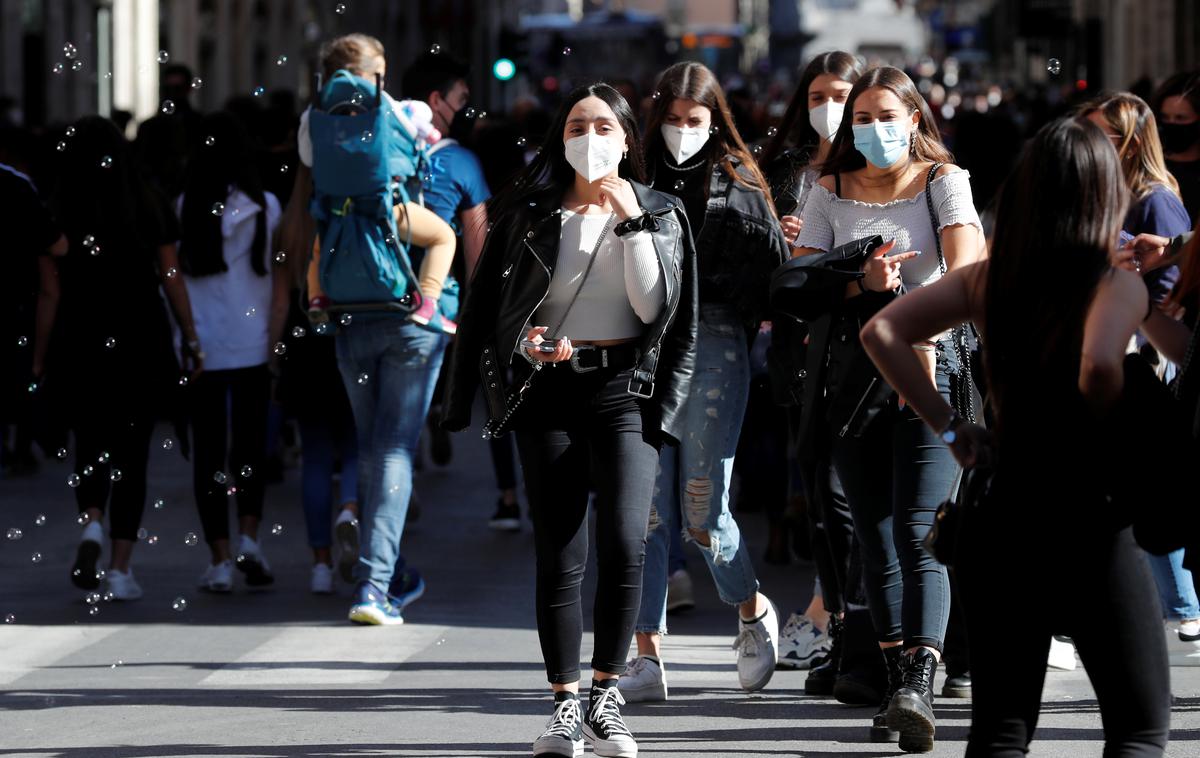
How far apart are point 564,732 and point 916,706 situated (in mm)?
948

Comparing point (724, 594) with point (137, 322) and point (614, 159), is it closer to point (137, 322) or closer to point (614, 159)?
point (614, 159)

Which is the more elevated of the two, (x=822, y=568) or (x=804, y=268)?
(x=804, y=268)

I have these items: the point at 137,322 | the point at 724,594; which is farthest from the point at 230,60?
the point at 724,594

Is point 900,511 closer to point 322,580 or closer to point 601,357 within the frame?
point 601,357

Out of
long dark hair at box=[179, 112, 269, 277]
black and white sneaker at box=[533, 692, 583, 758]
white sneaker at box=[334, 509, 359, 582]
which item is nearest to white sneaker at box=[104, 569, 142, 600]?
white sneaker at box=[334, 509, 359, 582]

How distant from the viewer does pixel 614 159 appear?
6.09m

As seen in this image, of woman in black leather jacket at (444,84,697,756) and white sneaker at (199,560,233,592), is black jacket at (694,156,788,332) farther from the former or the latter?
white sneaker at (199,560,233,592)

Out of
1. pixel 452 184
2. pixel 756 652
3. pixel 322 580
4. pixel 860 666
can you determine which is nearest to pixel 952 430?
pixel 860 666

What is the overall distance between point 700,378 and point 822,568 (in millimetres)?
769

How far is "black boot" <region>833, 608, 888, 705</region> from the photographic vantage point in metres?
6.71

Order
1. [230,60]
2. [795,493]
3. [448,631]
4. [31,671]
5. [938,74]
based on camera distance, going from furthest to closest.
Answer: [938,74] → [230,60] → [795,493] → [448,631] → [31,671]

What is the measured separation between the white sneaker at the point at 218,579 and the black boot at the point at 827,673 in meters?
2.99

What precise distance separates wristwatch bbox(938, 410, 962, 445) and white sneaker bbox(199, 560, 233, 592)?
5.11m

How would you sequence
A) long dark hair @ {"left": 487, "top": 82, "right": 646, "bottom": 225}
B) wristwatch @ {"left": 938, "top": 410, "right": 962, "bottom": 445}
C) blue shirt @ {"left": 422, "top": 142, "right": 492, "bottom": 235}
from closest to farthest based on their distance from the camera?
wristwatch @ {"left": 938, "top": 410, "right": 962, "bottom": 445}, long dark hair @ {"left": 487, "top": 82, "right": 646, "bottom": 225}, blue shirt @ {"left": 422, "top": 142, "right": 492, "bottom": 235}
